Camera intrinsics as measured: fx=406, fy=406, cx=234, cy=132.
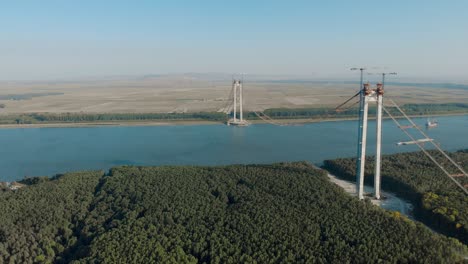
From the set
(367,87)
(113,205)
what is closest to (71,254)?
(113,205)

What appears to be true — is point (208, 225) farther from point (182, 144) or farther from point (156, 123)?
point (156, 123)

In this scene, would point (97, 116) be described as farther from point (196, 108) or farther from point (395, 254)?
point (395, 254)

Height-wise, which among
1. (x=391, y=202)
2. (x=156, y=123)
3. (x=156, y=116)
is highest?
(x=156, y=116)

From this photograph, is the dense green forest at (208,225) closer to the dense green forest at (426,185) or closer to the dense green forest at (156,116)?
the dense green forest at (426,185)

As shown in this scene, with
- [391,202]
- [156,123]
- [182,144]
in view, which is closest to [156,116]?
[156,123]

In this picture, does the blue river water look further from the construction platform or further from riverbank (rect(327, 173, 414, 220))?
riverbank (rect(327, 173, 414, 220))
